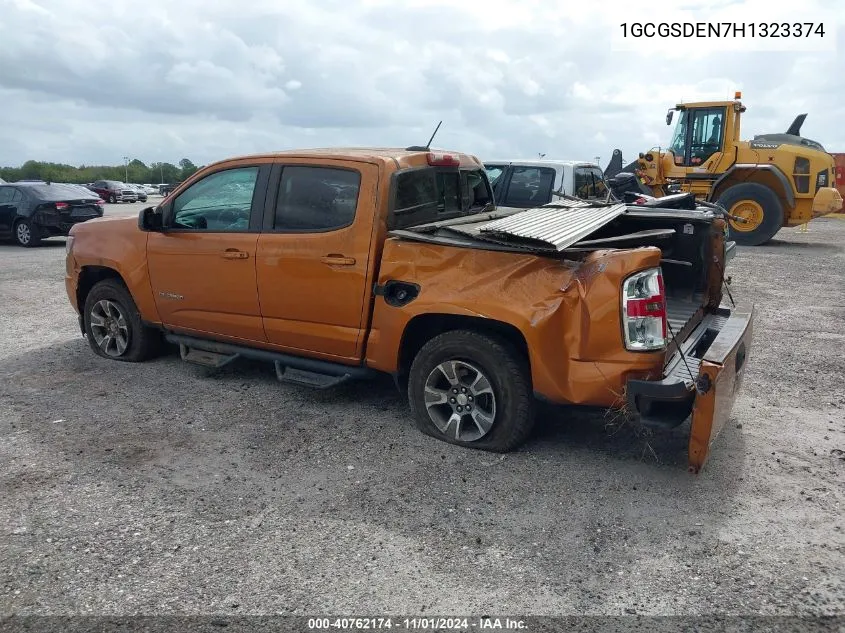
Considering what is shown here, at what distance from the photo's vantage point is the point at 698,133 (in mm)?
15883

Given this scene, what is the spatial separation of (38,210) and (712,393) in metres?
15.7

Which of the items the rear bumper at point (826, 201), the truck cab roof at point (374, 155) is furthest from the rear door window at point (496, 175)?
the rear bumper at point (826, 201)

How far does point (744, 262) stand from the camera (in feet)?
43.5

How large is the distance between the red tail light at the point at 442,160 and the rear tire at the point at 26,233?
13.3 meters

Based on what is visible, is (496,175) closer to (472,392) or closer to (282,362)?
(282,362)

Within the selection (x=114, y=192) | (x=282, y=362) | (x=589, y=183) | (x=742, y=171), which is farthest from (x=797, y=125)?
(x=114, y=192)

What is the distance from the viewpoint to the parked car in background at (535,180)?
938 cm

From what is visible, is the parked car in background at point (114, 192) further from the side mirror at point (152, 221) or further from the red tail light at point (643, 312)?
the red tail light at point (643, 312)

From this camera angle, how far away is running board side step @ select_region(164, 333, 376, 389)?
15.7 ft

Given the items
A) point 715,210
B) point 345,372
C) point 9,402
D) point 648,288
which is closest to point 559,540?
point 648,288

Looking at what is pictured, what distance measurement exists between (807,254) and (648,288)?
43.2ft

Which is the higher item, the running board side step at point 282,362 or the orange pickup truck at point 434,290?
the orange pickup truck at point 434,290

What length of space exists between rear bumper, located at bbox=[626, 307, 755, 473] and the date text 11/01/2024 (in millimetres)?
1441

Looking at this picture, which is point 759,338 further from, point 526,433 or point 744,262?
point 744,262
